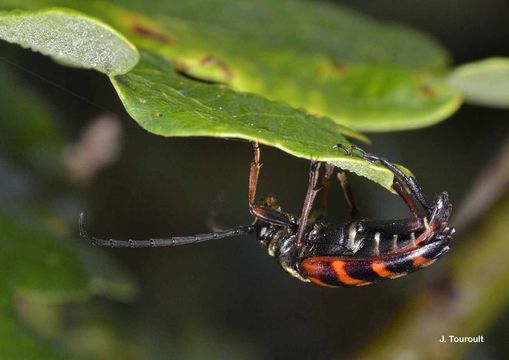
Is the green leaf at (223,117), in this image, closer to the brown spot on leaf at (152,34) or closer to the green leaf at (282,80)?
the green leaf at (282,80)

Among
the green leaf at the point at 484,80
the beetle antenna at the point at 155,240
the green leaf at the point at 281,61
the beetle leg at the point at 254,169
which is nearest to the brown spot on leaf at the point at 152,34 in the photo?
the green leaf at the point at 281,61

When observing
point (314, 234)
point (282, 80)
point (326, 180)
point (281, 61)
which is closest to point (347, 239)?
point (314, 234)

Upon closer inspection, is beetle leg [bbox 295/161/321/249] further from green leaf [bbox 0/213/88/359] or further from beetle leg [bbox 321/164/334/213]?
green leaf [bbox 0/213/88/359]

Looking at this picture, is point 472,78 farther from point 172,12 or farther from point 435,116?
point 172,12

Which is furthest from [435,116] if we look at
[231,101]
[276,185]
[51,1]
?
[276,185]

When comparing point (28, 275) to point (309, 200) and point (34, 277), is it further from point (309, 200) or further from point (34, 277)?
point (309, 200)
